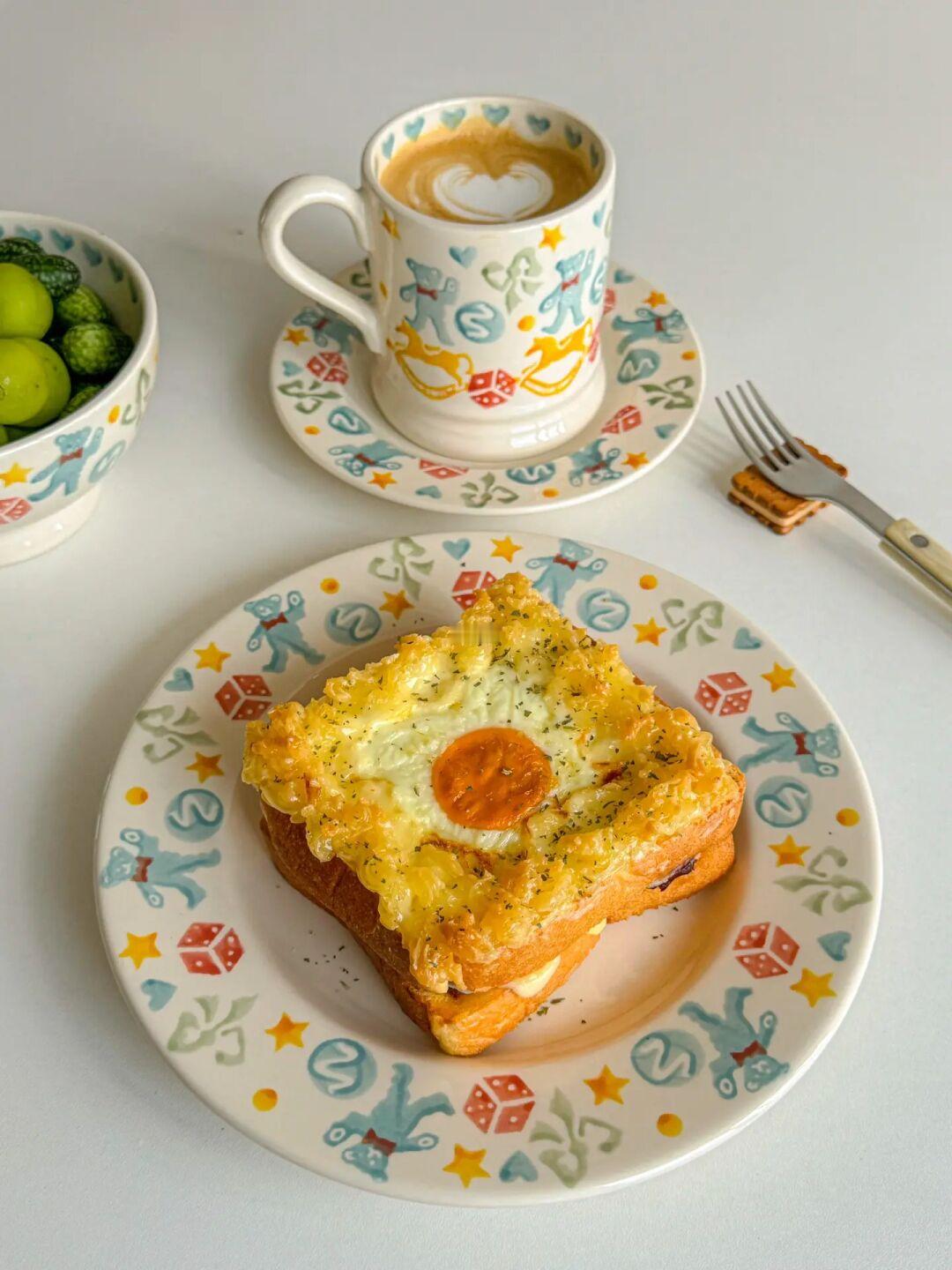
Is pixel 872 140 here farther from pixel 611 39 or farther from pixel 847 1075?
pixel 847 1075

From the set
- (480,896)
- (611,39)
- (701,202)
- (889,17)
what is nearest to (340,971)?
(480,896)

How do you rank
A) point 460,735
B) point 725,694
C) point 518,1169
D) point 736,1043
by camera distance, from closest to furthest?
point 518,1169 → point 736,1043 → point 460,735 → point 725,694

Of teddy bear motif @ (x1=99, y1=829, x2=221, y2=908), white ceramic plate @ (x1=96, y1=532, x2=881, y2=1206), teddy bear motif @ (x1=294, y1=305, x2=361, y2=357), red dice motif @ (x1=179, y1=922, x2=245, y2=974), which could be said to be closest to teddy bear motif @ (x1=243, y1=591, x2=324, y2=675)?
white ceramic plate @ (x1=96, y1=532, x2=881, y2=1206)

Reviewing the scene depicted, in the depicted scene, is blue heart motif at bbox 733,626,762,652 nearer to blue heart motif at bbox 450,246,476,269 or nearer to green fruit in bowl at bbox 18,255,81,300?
blue heart motif at bbox 450,246,476,269

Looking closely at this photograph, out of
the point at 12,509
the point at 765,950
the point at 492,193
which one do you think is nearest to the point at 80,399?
the point at 12,509

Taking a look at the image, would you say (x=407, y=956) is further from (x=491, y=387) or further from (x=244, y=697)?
(x=491, y=387)

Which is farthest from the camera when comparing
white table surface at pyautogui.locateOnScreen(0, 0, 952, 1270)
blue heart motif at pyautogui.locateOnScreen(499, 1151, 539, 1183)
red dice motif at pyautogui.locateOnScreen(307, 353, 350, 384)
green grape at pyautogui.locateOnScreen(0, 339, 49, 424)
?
red dice motif at pyautogui.locateOnScreen(307, 353, 350, 384)

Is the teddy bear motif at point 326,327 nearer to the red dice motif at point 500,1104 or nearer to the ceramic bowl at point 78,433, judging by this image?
the ceramic bowl at point 78,433
